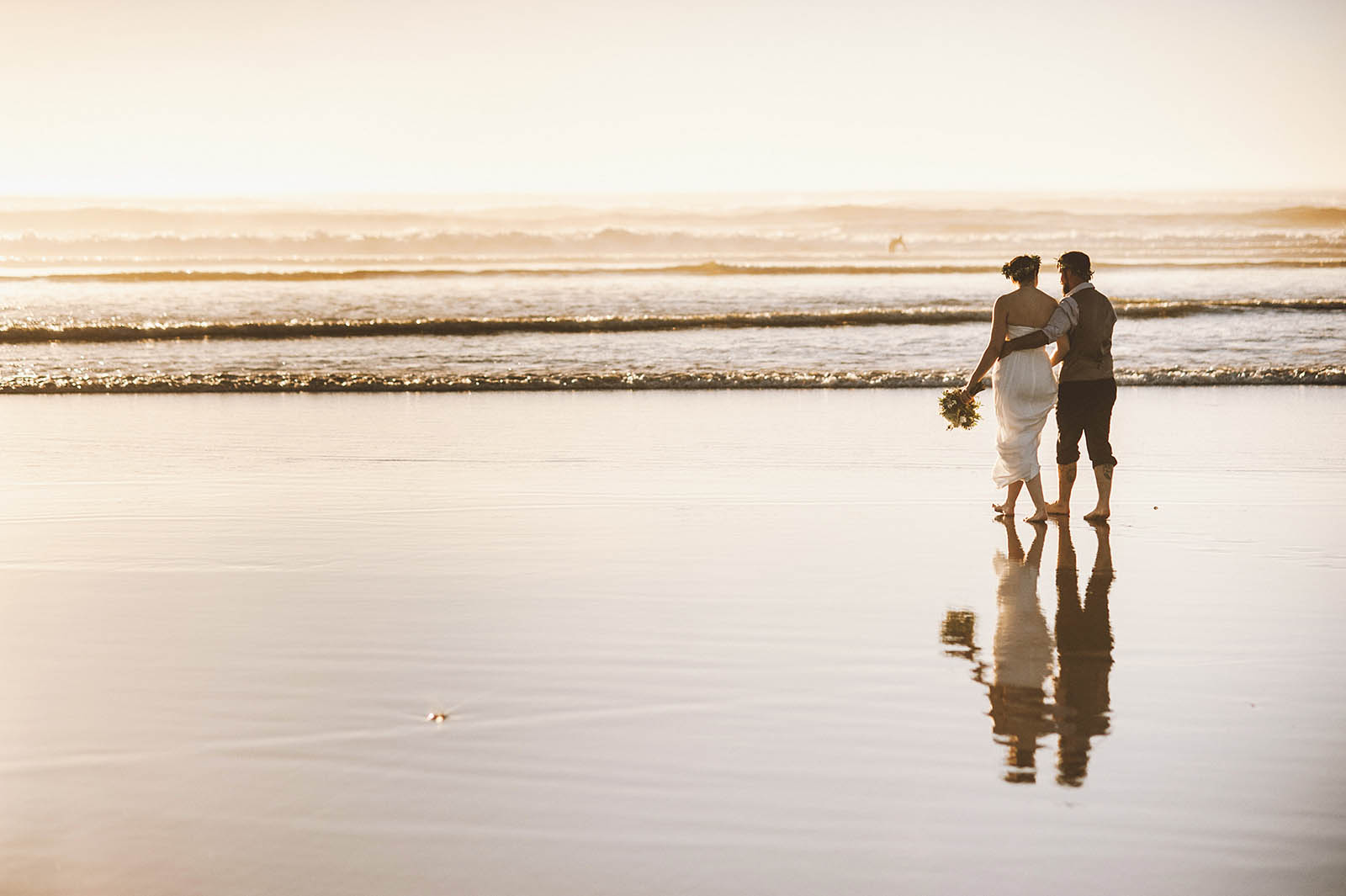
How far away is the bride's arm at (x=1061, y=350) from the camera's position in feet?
28.2

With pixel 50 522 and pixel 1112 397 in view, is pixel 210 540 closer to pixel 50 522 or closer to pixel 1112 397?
pixel 50 522

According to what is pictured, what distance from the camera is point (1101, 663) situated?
5031 mm

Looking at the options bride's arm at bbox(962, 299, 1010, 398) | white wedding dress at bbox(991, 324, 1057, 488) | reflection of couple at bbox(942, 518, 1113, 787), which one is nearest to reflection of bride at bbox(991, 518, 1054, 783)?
reflection of couple at bbox(942, 518, 1113, 787)

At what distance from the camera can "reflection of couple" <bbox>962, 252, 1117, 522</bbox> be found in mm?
8328

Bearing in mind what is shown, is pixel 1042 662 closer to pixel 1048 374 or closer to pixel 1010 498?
pixel 1010 498

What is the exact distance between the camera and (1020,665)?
198 inches

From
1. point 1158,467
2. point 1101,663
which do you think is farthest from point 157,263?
point 1101,663

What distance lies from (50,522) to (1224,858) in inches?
270

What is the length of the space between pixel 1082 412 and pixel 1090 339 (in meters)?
0.47

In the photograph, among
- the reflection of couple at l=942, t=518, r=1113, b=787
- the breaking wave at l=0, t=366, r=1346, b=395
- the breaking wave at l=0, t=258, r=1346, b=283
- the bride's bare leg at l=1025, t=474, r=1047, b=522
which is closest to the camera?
the reflection of couple at l=942, t=518, r=1113, b=787

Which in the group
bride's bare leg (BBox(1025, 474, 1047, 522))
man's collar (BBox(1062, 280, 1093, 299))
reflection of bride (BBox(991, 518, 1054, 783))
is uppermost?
man's collar (BBox(1062, 280, 1093, 299))

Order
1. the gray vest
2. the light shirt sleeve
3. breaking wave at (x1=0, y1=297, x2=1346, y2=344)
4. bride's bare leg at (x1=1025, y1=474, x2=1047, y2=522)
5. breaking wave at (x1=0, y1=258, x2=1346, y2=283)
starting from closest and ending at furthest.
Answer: bride's bare leg at (x1=1025, y1=474, x2=1047, y2=522) < the light shirt sleeve < the gray vest < breaking wave at (x1=0, y1=297, x2=1346, y2=344) < breaking wave at (x1=0, y1=258, x2=1346, y2=283)

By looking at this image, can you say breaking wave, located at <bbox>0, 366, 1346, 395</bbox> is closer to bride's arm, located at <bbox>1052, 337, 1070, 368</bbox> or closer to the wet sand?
the wet sand

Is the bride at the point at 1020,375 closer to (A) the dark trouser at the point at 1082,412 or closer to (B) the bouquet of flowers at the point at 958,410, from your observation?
(A) the dark trouser at the point at 1082,412
